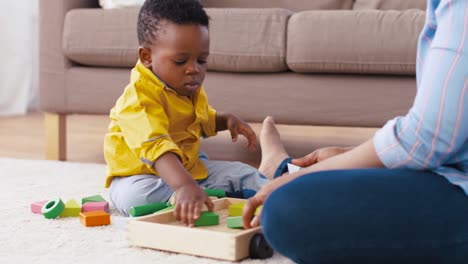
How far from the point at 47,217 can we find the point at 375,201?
30.9 inches

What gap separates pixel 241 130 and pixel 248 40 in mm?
542

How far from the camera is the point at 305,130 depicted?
140 inches

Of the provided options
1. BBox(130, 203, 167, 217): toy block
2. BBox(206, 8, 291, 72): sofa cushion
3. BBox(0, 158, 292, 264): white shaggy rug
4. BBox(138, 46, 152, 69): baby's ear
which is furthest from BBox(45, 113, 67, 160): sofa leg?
BBox(130, 203, 167, 217): toy block

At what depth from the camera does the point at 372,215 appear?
36.6 inches

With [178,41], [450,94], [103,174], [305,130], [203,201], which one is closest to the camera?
[450,94]

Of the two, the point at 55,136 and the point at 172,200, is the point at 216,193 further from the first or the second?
Answer: the point at 55,136

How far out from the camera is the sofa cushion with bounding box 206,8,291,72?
2.17m

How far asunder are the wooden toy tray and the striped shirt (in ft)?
1.02

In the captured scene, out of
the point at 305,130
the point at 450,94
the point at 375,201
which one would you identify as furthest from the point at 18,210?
the point at 305,130

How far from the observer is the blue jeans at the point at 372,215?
0.93 meters

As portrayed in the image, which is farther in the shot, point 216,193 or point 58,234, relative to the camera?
point 216,193

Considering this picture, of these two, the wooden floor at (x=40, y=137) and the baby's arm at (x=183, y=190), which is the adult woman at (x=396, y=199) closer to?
the baby's arm at (x=183, y=190)

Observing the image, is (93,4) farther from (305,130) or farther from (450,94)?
(450,94)

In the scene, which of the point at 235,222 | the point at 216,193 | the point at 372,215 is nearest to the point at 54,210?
the point at 216,193
